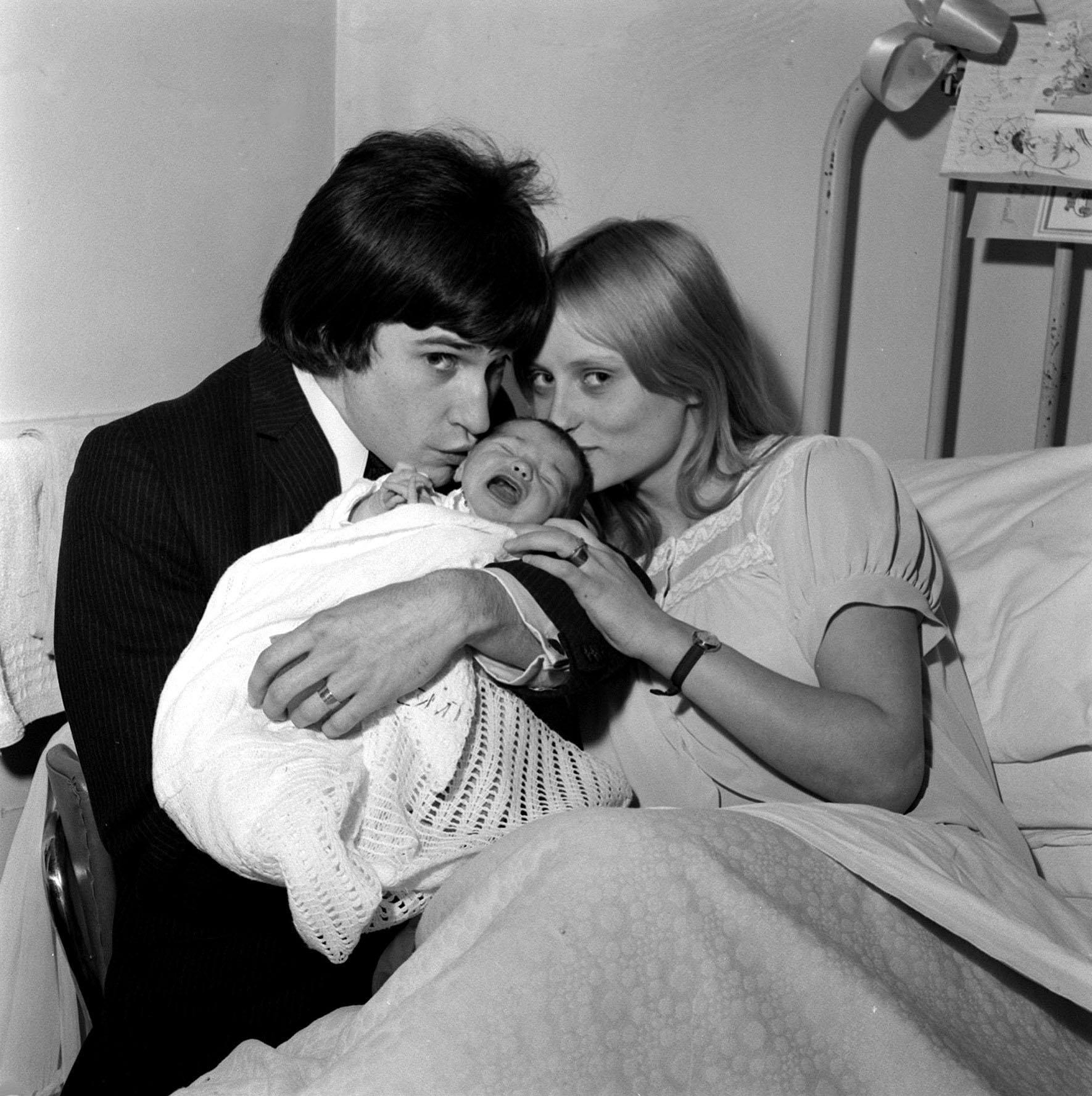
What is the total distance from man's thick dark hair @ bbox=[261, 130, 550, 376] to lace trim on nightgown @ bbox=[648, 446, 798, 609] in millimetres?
359

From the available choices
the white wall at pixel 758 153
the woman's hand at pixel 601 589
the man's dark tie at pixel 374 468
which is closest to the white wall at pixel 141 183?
the white wall at pixel 758 153

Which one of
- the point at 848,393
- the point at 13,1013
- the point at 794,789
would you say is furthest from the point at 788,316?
the point at 13,1013

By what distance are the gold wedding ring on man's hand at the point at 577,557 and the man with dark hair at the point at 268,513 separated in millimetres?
36

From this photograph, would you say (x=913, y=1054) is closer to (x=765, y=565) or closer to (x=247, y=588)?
(x=765, y=565)

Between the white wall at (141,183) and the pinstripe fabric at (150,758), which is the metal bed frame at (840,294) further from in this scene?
the white wall at (141,183)

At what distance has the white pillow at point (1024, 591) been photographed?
152 centimetres

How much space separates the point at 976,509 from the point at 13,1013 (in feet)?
4.78

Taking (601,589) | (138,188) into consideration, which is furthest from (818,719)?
(138,188)

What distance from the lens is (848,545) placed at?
4.74ft

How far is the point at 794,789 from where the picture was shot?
1476 mm

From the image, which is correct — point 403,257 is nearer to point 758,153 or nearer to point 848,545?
point 848,545

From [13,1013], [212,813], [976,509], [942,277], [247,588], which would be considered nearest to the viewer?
[212,813]

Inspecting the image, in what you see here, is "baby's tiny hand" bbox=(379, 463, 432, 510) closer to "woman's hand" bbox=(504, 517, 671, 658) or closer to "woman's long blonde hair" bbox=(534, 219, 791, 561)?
"woman's hand" bbox=(504, 517, 671, 658)

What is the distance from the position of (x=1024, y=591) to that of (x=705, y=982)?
2.74 feet
